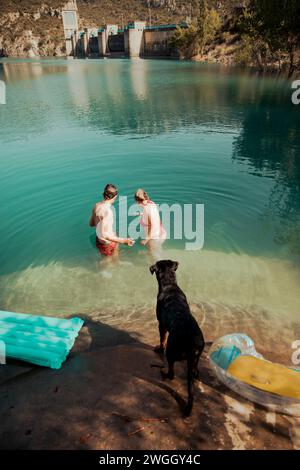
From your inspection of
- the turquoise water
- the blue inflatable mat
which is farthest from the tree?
the blue inflatable mat

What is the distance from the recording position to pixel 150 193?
13.2m

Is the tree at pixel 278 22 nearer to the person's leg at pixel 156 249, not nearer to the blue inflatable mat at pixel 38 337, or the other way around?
the person's leg at pixel 156 249

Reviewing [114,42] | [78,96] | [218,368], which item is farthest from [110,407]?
[114,42]

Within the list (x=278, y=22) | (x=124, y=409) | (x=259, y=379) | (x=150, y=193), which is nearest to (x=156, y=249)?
(x=150, y=193)

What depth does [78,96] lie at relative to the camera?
128 ft

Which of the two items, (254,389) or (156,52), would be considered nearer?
(254,389)

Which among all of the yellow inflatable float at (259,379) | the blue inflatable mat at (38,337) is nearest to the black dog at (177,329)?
the yellow inflatable float at (259,379)

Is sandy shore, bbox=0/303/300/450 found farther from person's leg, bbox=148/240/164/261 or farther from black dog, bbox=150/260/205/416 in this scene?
person's leg, bbox=148/240/164/261

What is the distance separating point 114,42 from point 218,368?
186 meters

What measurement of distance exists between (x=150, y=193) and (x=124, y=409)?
10.3 m

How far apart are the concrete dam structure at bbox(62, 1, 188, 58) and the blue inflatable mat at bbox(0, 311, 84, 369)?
137419 mm

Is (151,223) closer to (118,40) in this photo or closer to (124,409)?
(124,409)

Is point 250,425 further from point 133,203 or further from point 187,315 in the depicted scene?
point 133,203

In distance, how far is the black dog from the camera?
3816mm
